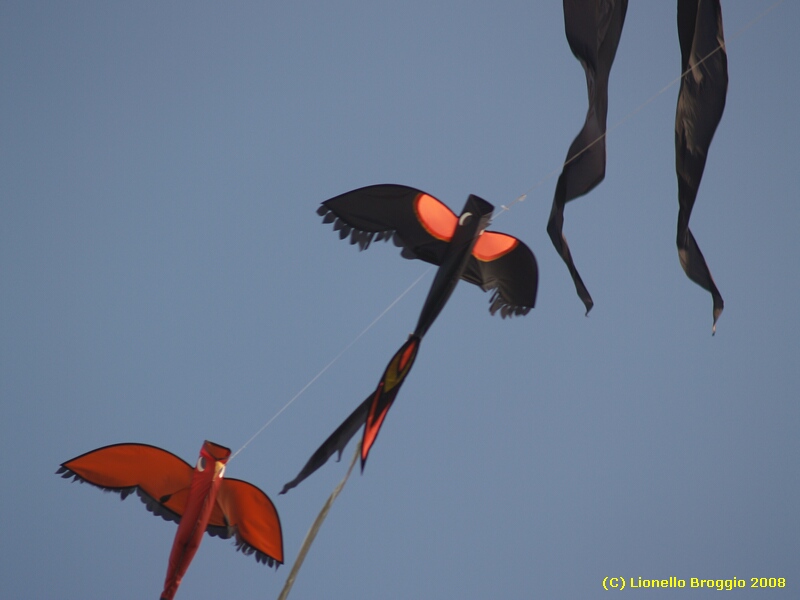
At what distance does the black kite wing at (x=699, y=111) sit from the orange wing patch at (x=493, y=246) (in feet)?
1.23

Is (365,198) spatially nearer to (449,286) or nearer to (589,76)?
(449,286)

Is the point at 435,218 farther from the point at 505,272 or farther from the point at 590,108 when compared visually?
the point at 590,108

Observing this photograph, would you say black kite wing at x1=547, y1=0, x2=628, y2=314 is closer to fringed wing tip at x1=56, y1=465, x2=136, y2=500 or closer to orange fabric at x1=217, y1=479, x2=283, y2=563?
orange fabric at x1=217, y1=479, x2=283, y2=563

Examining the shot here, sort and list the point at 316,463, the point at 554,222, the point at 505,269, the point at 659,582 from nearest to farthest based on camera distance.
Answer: the point at 316,463 → the point at 554,222 → the point at 505,269 → the point at 659,582

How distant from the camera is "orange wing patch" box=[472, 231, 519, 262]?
2371 millimetres

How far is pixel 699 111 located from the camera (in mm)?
2236

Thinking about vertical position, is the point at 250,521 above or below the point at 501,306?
below

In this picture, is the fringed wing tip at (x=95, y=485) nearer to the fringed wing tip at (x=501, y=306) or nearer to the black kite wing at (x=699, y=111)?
the fringed wing tip at (x=501, y=306)

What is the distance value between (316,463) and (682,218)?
3.07 ft

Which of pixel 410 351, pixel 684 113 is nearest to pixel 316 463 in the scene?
pixel 410 351

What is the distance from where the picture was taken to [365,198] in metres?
2.23

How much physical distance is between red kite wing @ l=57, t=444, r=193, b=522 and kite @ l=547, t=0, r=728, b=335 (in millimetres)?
950

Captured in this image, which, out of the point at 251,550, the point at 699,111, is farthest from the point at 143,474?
the point at 699,111

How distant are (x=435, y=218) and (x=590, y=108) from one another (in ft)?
1.29
